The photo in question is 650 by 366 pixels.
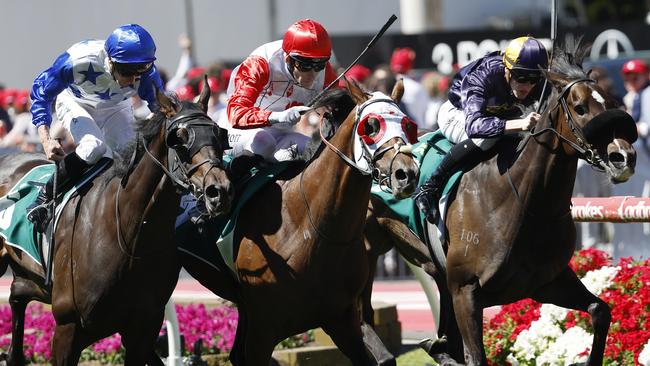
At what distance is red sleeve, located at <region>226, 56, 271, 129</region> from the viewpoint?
7.62m

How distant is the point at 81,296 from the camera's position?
7355 mm

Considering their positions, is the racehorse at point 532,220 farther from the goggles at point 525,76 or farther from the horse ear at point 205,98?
the horse ear at point 205,98

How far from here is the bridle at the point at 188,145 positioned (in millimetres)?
6922

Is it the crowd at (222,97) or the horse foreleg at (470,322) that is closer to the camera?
the horse foreleg at (470,322)

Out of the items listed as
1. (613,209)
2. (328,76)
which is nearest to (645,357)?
(613,209)

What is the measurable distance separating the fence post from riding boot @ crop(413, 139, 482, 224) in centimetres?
175

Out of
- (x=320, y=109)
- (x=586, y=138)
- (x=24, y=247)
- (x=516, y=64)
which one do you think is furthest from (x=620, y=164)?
(x=24, y=247)

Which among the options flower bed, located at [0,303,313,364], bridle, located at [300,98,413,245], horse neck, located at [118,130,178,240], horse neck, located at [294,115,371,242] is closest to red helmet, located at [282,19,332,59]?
bridle, located at [300,98,413,245]

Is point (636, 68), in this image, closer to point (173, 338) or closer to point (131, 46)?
point (173, 338)

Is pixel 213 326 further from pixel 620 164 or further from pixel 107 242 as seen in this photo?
pixel 620 164

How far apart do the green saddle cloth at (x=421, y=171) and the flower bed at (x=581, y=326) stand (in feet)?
2.92

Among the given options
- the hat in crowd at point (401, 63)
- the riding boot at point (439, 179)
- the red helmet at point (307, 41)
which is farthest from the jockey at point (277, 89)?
the hat in crowd at point (401, 63)

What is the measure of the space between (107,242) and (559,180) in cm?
250

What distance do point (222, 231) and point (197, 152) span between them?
932mm
